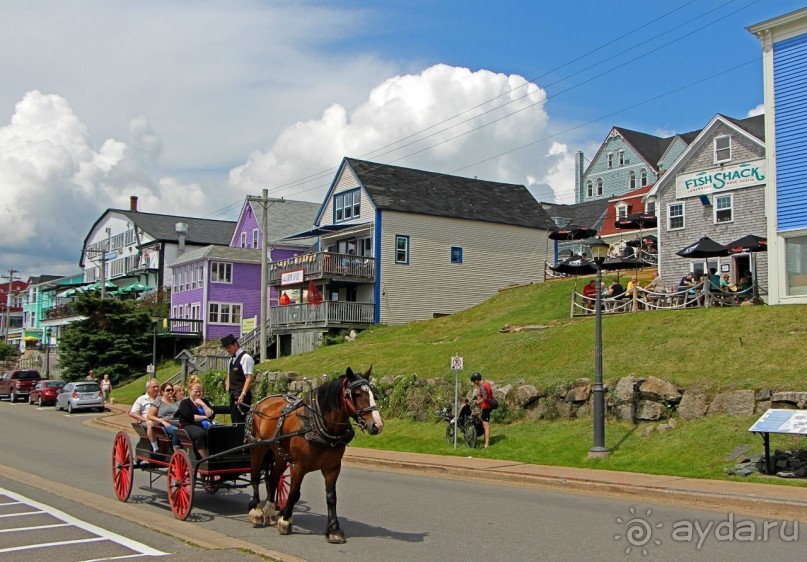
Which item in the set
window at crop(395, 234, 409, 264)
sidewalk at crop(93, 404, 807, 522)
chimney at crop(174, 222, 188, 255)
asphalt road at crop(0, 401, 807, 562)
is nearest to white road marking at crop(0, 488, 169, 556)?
asphalt road at crop(0, 401, 807, 562)

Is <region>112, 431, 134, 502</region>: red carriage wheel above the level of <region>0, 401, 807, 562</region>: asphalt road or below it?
above

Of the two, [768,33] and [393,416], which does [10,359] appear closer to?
[393,416]

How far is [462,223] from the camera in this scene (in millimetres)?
51281

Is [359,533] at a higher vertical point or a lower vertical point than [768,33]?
lower

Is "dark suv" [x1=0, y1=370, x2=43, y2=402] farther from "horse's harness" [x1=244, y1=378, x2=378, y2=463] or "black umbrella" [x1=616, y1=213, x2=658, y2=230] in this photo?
"horse's harness" [x1=244, y1=378, x2=378, y2=463]

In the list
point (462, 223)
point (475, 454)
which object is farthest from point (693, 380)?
point (462, 223)

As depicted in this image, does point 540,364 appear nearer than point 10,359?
Yes

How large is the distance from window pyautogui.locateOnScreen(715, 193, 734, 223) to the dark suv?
4104 cm

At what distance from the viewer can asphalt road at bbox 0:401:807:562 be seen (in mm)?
9266

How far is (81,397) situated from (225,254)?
21574mm

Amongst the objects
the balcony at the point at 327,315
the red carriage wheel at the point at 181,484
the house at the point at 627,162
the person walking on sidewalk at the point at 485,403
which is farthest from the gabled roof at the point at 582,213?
the red carriage wheel at the point at 181,484

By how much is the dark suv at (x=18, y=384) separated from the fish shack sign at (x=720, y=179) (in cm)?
3999

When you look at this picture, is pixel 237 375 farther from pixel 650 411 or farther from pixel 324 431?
pixel 650 411

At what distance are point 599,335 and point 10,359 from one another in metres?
82.3
